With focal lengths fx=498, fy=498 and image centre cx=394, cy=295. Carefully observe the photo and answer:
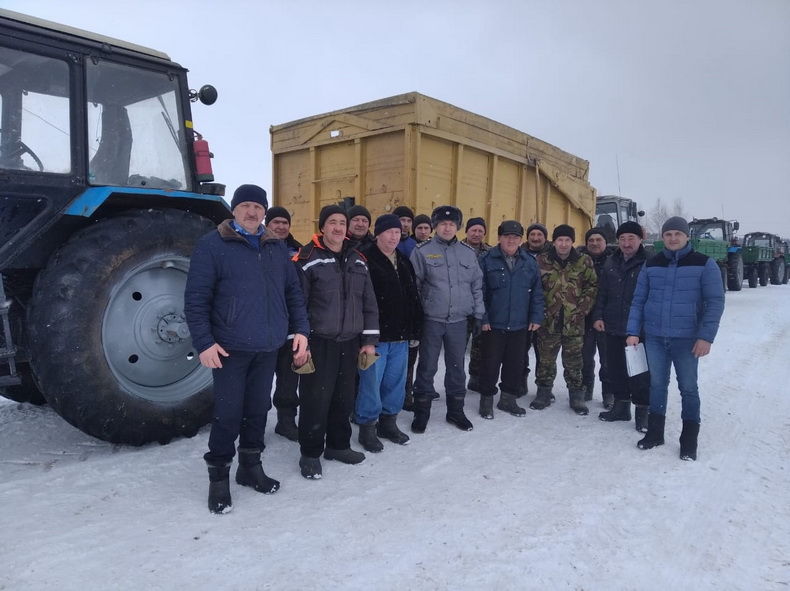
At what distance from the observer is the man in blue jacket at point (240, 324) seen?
2447 millimetres

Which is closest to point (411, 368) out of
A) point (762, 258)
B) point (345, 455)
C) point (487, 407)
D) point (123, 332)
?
point (487, 407)

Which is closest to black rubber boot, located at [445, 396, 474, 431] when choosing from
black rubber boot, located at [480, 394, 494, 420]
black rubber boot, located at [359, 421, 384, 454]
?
black rubber boot, located at [480, 394, 494, 420]

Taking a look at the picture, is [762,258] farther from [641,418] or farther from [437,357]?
[437,357]

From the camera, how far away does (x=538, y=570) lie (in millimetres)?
2096

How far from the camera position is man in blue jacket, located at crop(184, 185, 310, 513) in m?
2.45

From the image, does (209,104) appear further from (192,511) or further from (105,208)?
(192,511)

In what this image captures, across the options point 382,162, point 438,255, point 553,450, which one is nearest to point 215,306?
point 438,255

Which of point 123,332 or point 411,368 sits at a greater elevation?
point 123,332

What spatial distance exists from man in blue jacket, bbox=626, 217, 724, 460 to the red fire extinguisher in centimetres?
325

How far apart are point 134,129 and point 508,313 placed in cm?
310

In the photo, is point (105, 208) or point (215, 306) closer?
point (215, 306)

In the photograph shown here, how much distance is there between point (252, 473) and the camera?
277 centimetres

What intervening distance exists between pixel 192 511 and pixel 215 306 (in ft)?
3.39

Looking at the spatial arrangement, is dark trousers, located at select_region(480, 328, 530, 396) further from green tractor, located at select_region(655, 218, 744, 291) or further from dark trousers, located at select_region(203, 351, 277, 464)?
green tractor, located at select_region(655, 218, 744, 291)
